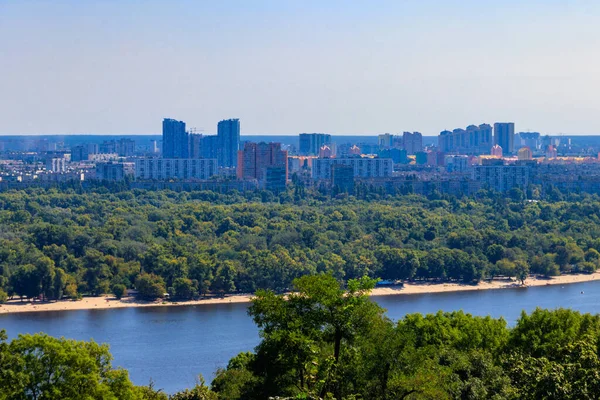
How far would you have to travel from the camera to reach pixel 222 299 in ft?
103

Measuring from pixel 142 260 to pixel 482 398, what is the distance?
23.8m

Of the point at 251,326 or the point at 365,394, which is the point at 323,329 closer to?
the point at 365,394

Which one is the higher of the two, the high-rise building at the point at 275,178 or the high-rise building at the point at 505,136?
the high-rise building at the point at 505,136

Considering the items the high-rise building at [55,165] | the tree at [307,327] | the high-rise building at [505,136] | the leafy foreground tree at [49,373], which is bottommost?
the high-rise building at [55,165]

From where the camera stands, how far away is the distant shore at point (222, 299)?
29.7 meters

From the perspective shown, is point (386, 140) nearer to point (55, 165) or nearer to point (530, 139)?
point (530, 139)

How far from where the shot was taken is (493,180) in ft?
223

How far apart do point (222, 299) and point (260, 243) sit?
6.40 m

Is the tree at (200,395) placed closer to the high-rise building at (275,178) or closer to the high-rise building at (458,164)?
the high-rise building at (275,178)

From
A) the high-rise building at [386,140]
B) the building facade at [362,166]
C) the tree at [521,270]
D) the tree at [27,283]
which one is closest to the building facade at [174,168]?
the building facade at [362,166]

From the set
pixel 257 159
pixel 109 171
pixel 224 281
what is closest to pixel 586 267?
pixel 224 281

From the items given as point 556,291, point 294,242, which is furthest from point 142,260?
point 556,291

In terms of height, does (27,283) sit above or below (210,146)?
below

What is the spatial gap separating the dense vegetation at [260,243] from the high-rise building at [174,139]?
3560 centimetres
